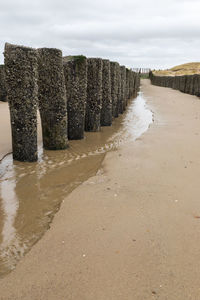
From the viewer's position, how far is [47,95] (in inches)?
218

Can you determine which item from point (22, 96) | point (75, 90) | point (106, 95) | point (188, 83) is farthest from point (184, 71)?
point (22, 96)

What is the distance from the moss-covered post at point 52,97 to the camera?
5363 mm

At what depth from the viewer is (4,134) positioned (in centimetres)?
688

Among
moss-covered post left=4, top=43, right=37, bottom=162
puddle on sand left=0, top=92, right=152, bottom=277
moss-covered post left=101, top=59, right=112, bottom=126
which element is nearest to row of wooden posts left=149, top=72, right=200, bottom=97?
moss-covered post left=101, top=59, right=112, bottom=126

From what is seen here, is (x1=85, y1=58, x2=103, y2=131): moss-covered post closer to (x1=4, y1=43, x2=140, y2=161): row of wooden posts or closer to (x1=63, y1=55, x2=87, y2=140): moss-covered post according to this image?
(x1=4, y1=43, x2=140, y2=161): row of wooden posts

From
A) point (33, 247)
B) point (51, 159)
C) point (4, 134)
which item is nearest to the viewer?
point (33, 247)

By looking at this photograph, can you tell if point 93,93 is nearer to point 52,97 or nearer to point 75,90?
point 75,90

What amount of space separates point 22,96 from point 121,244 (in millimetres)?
3080

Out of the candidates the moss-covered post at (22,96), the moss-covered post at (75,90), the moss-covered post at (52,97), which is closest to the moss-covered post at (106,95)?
the moss-covered post at (75,90)

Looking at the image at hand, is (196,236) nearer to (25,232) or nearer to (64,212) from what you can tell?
(64,212)

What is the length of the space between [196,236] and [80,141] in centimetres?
434

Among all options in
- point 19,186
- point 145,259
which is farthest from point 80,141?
point 145,259

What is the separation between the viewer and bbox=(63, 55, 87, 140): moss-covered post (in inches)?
246

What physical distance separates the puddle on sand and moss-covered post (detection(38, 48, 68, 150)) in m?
0.29
